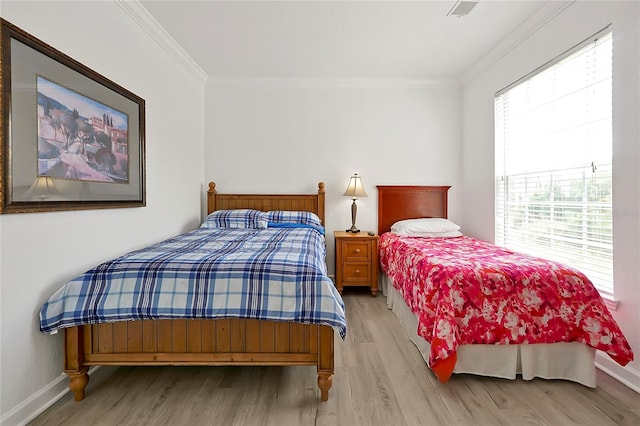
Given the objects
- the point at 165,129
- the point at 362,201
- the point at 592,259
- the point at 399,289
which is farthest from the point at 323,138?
the point at 592,259

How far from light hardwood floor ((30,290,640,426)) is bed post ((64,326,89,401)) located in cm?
9

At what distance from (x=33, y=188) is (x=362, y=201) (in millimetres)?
3112

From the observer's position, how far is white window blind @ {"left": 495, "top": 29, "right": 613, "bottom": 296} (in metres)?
2.08

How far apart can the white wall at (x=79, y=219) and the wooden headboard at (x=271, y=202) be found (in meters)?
0.62

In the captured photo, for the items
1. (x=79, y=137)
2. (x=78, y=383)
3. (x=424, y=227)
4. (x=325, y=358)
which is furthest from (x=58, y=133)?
(x=424, y=227)

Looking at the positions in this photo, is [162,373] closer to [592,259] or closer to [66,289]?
[66,289]

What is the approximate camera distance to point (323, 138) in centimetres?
395

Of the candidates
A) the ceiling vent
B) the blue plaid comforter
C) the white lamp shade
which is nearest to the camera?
the blue plaid comforter

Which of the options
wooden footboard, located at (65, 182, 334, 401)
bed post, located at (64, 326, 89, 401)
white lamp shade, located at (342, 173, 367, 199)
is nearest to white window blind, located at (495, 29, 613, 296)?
white lamp shade, located at (342, 173, 367, 199)

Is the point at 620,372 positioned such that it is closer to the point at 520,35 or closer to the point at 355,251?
the point at 355,251

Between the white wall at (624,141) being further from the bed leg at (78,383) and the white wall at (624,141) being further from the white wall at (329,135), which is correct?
the bed leg at (78,383)

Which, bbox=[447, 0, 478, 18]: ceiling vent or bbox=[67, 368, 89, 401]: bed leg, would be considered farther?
bbox=[447, 0, 478, 18]: ceiling vent

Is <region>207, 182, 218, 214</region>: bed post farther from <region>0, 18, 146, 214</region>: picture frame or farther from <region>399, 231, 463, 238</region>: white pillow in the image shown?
<region>399, 231, 463, 238</region>: white pillow

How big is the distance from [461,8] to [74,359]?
3.37 meters
